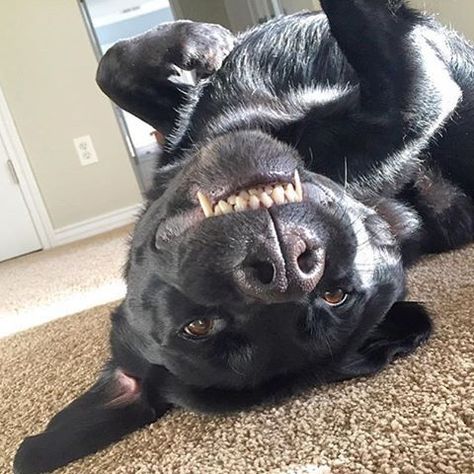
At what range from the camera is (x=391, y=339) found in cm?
102

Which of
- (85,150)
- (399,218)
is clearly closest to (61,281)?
(85,150)

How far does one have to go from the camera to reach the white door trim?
366 cm

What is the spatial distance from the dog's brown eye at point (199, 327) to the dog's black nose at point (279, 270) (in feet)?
0.33

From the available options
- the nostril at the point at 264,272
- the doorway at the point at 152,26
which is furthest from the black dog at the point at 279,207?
the doorway at the point at 152,26

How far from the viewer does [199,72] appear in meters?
1.36

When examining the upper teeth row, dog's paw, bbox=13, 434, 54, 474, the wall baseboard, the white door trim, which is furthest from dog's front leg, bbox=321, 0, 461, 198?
the white door trim

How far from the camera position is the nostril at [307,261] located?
0.78 meters

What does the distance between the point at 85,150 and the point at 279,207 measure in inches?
124

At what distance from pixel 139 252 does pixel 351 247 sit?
13.3 inches

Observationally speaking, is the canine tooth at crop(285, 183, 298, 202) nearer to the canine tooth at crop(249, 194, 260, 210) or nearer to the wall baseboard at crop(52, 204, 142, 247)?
the canine tooth at crop(249, 194, 260, 210)

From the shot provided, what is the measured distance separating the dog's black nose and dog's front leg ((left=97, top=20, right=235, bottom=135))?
0.65m

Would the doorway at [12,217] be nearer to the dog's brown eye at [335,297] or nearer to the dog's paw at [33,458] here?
the dog's paw at [33,458]

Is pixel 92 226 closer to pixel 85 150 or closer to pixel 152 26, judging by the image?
pixel 85 150

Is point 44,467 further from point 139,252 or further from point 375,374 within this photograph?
point 375,374
